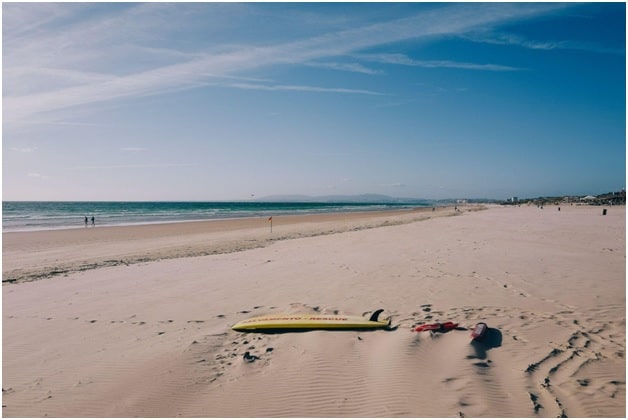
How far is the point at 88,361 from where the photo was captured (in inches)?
213

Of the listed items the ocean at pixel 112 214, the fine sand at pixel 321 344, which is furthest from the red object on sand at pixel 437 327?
the ocean at pixel 112 214

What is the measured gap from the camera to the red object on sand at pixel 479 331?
5.75 m

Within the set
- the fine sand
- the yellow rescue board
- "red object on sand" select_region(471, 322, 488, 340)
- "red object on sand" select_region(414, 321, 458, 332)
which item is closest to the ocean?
the fine sand

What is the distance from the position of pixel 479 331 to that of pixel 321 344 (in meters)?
2.35

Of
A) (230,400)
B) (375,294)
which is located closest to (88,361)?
(230,400)

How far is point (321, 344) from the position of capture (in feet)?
19.1

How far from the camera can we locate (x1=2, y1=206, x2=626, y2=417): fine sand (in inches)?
171

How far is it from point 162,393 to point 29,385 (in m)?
1.72

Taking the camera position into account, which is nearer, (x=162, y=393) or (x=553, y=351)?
(x=162, y=393)

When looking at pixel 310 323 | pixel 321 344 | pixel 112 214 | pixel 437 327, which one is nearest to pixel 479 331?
pixel 437 327

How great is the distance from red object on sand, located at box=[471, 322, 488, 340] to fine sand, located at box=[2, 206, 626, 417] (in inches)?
4.4

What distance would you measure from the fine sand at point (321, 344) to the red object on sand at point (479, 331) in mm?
111

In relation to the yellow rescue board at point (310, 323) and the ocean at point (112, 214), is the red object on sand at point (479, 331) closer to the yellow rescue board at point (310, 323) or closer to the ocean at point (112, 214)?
the yellow rescue board at point (310, 323)

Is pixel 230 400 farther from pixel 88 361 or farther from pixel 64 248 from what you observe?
pixel 64 248
